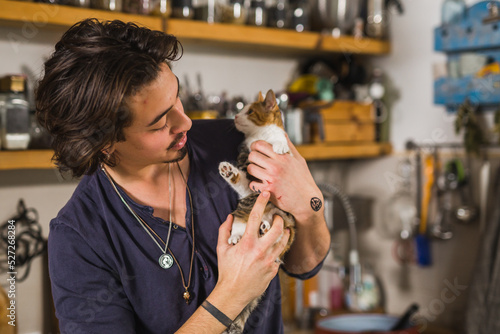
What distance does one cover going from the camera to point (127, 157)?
85cm

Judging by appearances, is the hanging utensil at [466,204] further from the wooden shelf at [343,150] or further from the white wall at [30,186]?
the white wall at [30,186]

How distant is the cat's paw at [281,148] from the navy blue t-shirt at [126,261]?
109mm

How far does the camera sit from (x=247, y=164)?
964 mm

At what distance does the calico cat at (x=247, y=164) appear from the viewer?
87 cm

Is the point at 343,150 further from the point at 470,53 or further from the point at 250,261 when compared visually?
the point at 250,261

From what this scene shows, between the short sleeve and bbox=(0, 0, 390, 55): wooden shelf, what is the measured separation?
789 mm

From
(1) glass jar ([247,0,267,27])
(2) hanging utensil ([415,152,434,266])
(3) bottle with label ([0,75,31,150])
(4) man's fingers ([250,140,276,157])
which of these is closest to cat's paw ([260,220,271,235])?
(4) man's fingers ([250,140,276,157])

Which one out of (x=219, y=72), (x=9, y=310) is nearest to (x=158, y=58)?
(x=9, y=310)

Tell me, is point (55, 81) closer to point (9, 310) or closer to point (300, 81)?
point (9, 310)

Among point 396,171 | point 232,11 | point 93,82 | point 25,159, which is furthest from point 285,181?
point 396,171

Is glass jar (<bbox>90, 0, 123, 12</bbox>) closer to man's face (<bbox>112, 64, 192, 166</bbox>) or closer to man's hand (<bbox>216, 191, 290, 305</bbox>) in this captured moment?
man's face (<bbox>112, 64, 192, 166</bbox>)

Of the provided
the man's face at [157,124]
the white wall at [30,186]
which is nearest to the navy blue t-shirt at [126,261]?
the man's face at [157,124]

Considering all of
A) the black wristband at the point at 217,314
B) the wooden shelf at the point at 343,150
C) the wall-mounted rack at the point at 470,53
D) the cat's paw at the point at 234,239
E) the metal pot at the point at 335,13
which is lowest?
the black wristband at the point at 217,314

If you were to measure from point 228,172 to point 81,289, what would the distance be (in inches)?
11.6
